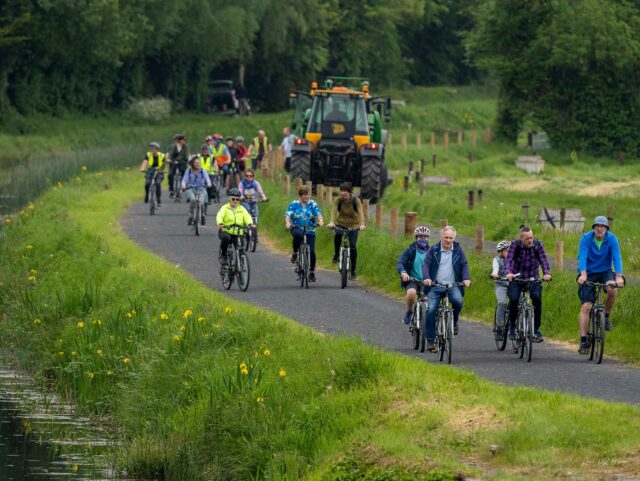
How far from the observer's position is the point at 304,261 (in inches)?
1071

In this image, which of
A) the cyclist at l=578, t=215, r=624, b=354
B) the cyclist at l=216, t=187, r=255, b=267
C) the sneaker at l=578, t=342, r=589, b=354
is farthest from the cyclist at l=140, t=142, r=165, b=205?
the cyclist at l=578, t=215, r=624, b=354

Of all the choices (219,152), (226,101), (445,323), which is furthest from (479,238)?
(226,101)

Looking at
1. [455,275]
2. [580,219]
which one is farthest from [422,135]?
[455,275]

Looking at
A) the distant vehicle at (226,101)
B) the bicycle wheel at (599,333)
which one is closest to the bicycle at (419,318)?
the bicycle wheel at (599,333)

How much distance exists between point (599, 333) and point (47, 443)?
669 centimetres

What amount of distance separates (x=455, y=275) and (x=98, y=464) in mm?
5060

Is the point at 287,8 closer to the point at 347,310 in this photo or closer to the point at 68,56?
the point at 68,56

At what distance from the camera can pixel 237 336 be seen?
63.5ft

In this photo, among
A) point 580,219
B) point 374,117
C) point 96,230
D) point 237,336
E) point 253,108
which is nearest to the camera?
point 237,336

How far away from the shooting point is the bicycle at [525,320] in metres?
19.9

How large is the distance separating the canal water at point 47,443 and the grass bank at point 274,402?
0.33 m

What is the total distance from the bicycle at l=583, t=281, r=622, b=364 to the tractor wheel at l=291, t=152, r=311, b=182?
20.6m

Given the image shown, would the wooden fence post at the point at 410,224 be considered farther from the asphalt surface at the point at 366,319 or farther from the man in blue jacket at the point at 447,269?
the man in blue jacket at the point at 447,269

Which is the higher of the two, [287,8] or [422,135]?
[287,8]
